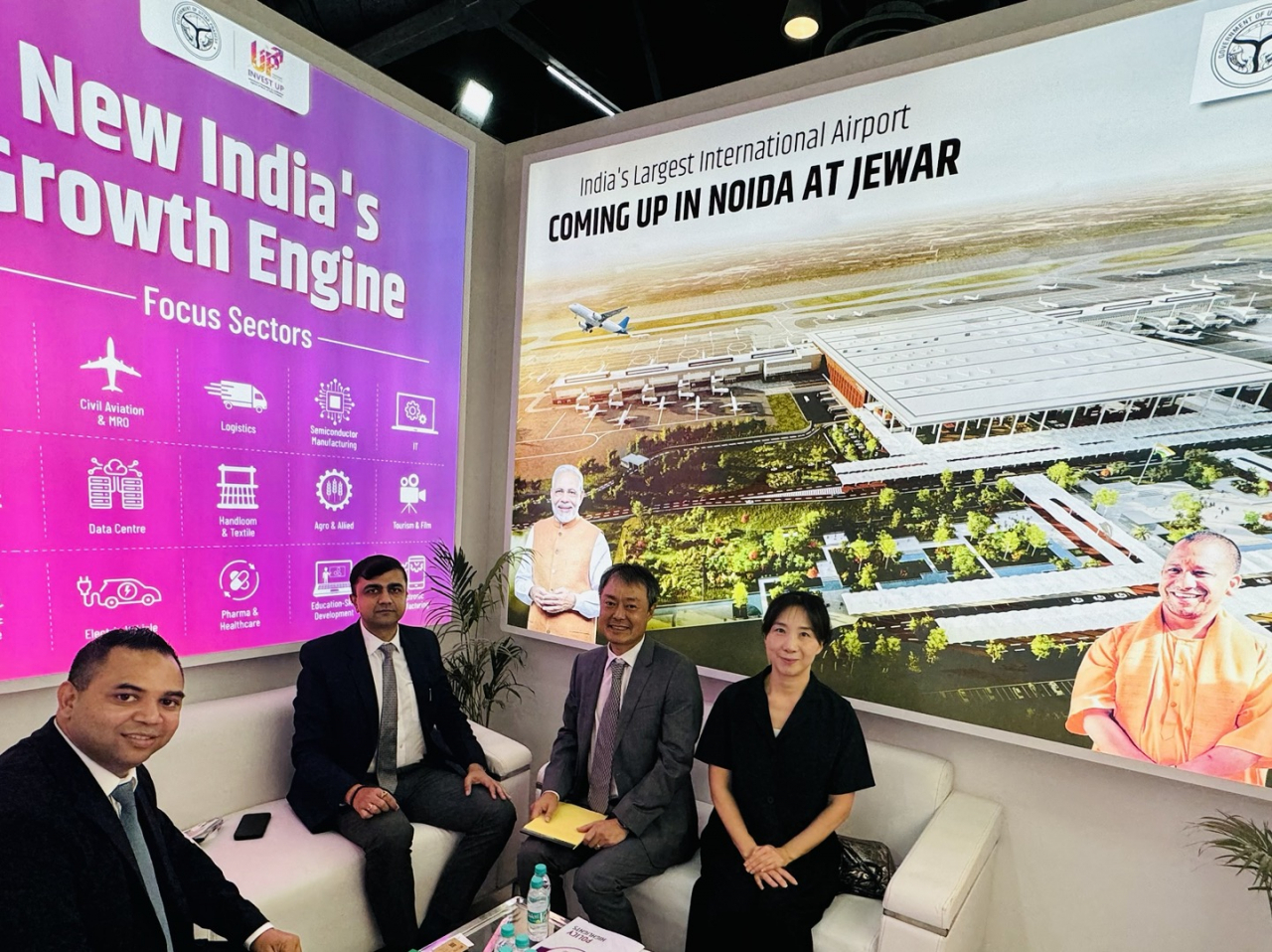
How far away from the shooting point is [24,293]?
7.61 feet

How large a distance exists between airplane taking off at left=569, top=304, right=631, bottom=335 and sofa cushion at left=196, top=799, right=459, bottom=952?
2.41 metres

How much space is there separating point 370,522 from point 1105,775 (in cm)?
323

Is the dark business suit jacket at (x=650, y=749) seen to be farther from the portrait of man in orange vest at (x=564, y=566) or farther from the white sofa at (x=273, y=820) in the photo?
the portrait of man in orange vest at (x=564, y=566)

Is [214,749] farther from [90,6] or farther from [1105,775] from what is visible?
[1105,775]

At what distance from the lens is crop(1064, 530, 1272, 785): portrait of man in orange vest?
220 cm

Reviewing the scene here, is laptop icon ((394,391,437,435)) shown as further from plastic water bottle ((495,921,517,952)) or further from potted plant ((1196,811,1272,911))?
potted plant ((1196,811,1272,911))

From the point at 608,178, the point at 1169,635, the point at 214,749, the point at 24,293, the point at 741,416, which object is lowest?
the point at 214,749

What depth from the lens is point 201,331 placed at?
2775 millimetres

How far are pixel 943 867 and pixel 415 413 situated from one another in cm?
299

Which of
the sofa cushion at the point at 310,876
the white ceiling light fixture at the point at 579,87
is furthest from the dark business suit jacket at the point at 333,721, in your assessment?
the white ceiling light fixture at the point at 579,87

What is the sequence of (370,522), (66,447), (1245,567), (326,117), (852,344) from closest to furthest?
(1245,567), (66,447), (852,344), (326,117), (370,522)

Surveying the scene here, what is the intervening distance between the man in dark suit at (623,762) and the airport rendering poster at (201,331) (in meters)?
1.34

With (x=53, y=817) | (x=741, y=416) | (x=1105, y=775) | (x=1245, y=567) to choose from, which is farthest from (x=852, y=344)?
(x=53, y=817)

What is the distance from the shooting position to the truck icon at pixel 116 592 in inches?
97.7
